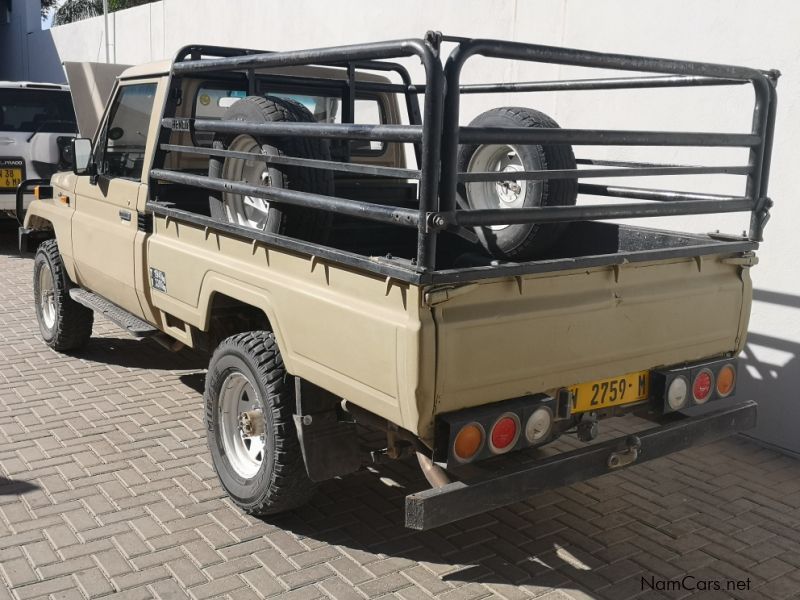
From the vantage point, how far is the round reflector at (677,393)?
354 cm

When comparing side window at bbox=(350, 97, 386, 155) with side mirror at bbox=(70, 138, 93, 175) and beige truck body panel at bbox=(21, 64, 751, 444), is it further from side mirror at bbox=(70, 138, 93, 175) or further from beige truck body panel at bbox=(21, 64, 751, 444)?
side mirror at bbox=(70, 138, 93, 175)

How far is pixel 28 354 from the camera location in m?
6.39

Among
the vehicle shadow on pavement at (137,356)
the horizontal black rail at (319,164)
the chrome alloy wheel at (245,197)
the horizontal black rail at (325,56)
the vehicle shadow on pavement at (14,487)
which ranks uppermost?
the horizontal black rail at (325,56)

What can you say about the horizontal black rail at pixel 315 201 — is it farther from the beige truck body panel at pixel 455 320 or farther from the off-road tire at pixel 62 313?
the off-road tire at pixel 62 313

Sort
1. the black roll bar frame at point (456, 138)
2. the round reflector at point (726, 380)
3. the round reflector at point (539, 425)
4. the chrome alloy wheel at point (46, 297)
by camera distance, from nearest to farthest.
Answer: the black roll bar frame at point (456, 138), the round reflector at point (539, 425), the round reflector at point (726, 380), the chrome alloy wheel at point (46, 297)

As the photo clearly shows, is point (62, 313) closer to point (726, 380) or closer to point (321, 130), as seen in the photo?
point (321, 130)

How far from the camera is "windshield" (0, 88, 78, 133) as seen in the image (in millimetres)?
10523

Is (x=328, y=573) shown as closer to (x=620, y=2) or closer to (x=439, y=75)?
(x=439, y=75)

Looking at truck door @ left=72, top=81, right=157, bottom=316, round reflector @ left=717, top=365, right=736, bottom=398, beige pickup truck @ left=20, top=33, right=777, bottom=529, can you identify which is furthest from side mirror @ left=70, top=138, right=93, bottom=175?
round reflector @ left=717, top=365, right=736, bottom=398

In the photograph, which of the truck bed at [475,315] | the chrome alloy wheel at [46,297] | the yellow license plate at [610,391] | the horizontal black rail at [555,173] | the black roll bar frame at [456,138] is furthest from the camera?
the chrome alloy wheel at [46,297]

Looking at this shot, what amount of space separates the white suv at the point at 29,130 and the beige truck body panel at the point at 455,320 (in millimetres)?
6838

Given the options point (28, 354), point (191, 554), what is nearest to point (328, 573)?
point (191, 554)

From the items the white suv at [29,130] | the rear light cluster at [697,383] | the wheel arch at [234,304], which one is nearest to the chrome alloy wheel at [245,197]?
the wheel arch at [234,304]

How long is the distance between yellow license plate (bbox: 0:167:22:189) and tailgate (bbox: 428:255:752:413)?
8.80m
